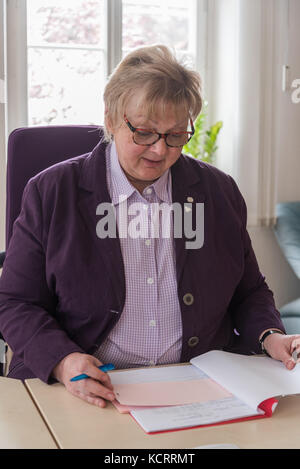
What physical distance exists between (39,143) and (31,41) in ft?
4.32

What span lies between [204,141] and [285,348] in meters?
1.92

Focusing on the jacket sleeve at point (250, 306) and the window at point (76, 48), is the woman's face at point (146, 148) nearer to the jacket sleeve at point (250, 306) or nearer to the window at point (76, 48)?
the jacket sleeve at point (250, 306)

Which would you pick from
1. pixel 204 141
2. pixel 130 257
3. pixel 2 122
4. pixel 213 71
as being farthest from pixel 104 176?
pixel 213 71

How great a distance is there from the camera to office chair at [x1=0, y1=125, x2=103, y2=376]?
5.23ft

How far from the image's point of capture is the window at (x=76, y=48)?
9.04ft

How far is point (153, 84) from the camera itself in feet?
4.41

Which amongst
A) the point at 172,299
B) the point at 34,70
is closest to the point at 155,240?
the point at 172,299

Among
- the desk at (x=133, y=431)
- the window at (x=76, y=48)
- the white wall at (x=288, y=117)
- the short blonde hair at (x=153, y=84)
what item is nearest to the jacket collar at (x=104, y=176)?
the short blonde hair at (x=153, y=84)

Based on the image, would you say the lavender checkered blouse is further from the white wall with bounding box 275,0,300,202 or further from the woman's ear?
the white wall with bounding box 275,0,300,202

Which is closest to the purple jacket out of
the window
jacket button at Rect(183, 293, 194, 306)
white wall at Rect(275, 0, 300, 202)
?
jacket button at Rect(183, 293, 194, 306)

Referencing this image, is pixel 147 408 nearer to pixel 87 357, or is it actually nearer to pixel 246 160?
pixel 87 357

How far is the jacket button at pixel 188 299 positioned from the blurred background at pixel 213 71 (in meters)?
1.43

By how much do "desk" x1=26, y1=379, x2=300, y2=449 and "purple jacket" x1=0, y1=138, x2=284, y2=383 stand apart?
8.6 inches

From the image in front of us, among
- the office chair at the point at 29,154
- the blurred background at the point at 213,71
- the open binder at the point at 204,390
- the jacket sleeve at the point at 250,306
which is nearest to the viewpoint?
the open binder at the point at 204,390
